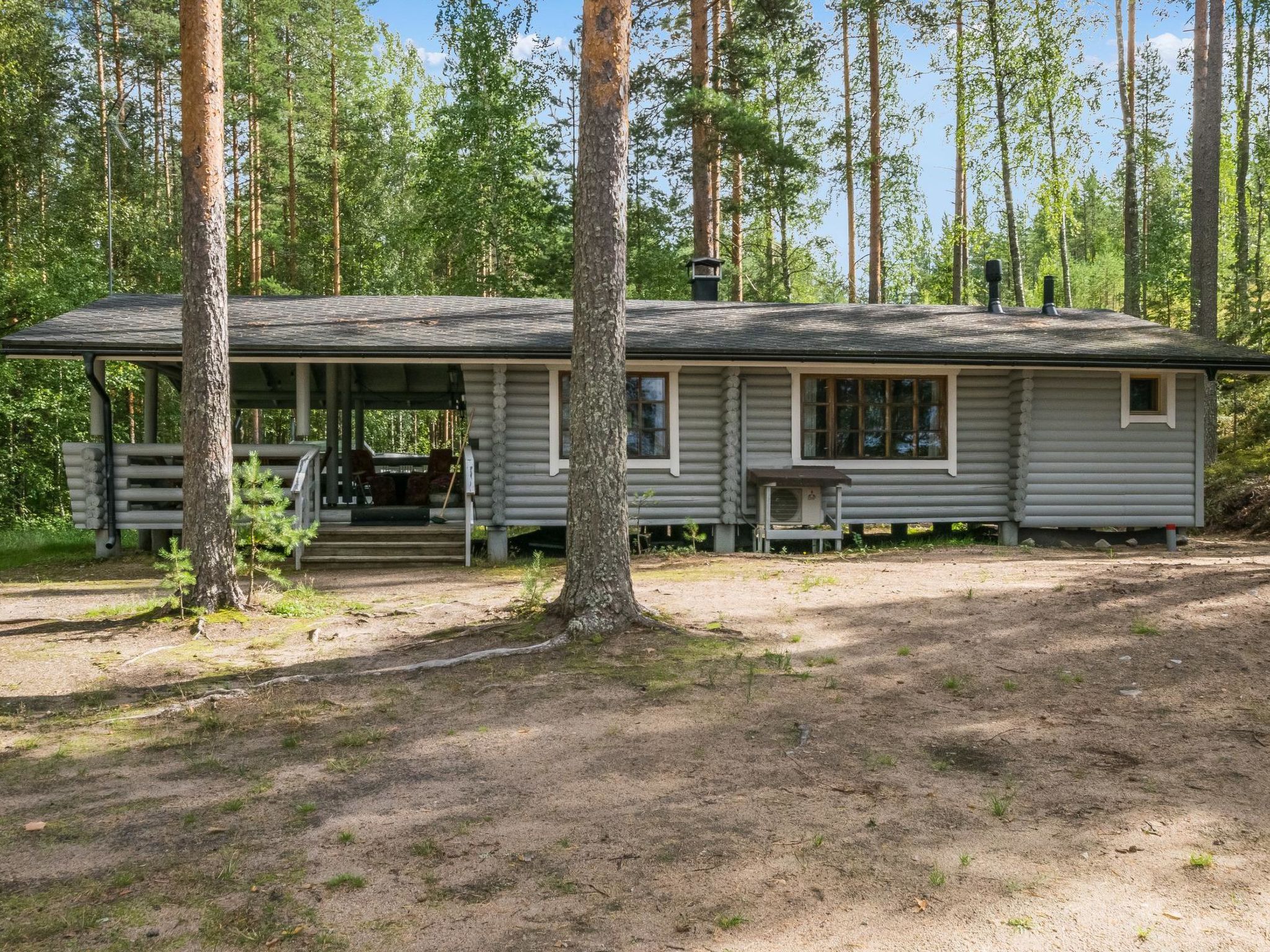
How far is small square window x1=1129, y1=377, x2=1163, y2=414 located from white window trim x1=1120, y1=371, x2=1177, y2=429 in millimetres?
79

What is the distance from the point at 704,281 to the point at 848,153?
1200 centimetres

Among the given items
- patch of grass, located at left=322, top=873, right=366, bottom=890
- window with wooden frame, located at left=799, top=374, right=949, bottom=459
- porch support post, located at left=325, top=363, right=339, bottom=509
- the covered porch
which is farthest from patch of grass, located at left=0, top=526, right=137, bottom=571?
patch of grass, located at left=322, top=873, right=366, bottom=890

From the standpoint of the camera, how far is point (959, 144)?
21891 millimetres

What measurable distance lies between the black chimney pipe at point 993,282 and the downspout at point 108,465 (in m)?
12.2

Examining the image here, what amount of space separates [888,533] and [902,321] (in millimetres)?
3311

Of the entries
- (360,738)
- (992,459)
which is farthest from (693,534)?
(360,738)

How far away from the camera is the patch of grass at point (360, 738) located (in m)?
4.81

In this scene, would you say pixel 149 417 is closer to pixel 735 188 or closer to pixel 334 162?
pixel 334 162

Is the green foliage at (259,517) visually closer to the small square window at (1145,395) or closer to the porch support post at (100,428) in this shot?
the porch support post at (100,428)

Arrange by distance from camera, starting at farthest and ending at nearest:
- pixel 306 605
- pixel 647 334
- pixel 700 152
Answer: pixel 700 152 → pixel 647 334 → pixel 306 605

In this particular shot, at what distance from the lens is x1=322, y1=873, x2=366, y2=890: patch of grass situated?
10.7 feet

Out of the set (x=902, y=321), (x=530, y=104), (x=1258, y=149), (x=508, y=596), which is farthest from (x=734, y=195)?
(x=508, y=596)

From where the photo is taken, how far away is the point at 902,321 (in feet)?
47.1

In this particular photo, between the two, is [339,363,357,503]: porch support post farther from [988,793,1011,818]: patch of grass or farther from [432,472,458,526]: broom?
[988,793,1011,818]: patch of grass
